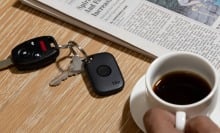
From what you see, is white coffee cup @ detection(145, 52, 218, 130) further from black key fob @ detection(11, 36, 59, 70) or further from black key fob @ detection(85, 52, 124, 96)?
black key fob @ detection(11, 36, 59, 70)

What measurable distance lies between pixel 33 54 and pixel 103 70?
0.11 m

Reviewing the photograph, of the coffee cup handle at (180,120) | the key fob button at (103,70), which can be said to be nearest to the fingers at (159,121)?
the coffee cup handle at (180,120)

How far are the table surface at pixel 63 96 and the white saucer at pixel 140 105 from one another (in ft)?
0.05

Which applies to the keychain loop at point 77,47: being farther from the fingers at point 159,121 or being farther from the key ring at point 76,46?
the fingers at point 159,121

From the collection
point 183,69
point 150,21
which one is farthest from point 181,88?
point 150,21

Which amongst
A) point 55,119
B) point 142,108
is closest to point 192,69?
point 142,108

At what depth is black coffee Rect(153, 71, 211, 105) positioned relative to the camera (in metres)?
0.59

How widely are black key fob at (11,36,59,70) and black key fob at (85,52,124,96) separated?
59mm

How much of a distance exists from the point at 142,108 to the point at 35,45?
0.65 ft

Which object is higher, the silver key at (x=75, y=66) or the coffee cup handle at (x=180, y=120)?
the coffee cup handle at (x=180, y=120)

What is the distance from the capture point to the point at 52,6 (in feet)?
2.39

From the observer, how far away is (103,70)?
67cm

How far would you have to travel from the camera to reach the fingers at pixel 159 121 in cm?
52

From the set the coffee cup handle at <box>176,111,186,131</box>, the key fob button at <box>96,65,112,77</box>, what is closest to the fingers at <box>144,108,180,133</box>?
the coffee cup handle at <box>176,111,186,131</box>
